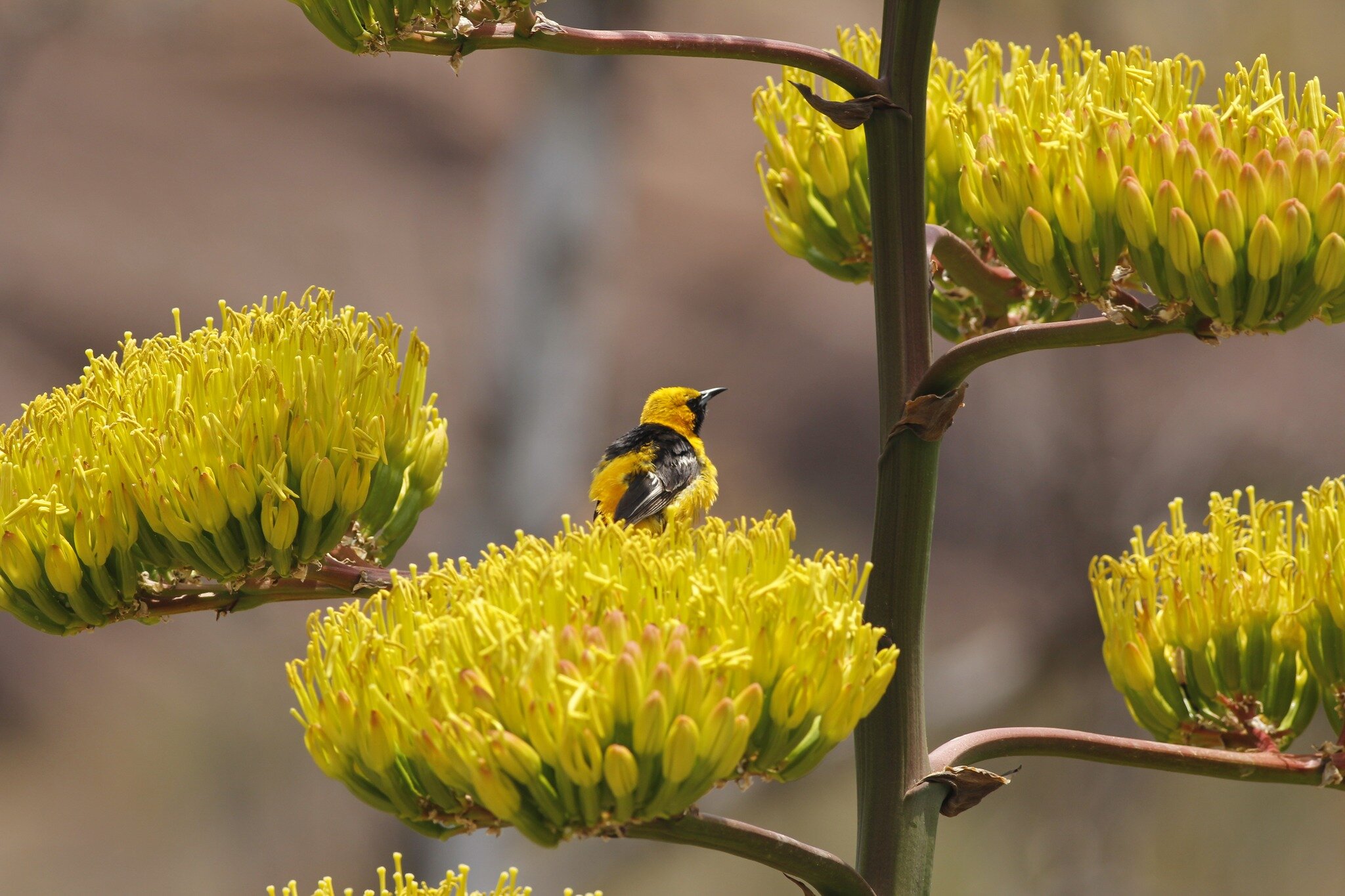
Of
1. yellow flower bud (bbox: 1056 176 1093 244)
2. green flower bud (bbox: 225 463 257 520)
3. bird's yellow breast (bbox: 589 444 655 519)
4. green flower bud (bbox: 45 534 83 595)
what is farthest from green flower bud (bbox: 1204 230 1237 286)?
bird's yellow breast (bbox: 589 444 655 519)

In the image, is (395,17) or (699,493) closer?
(395,17)

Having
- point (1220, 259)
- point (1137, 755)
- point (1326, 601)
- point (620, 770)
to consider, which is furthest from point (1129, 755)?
point (620, 770)

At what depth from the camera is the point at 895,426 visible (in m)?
1.19

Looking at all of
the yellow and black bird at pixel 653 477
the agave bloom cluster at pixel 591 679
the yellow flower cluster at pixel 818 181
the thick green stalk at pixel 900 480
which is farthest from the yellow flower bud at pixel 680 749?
the yellow and black bird at pixel 653 477

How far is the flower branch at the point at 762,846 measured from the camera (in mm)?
937

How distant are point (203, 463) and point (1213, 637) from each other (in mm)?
968

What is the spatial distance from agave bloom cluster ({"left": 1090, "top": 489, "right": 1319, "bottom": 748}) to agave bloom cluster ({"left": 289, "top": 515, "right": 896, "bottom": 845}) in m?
0.48

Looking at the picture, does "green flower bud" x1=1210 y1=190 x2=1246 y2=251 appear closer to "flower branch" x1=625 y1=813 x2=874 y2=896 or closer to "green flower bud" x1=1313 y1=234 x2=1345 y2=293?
"green flower bud" x1=1313 y1=234 x2=1345 y2=293

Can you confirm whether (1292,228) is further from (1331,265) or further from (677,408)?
(677,408)

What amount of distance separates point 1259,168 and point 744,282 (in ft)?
20.4

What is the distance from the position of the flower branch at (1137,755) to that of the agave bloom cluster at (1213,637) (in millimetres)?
101

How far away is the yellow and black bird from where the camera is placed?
2494 millimetres

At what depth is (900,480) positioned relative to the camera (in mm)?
1191

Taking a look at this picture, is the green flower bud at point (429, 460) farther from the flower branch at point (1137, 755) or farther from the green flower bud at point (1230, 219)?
the green flower bud at point (1230, 219)
